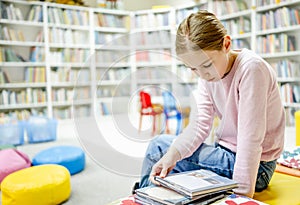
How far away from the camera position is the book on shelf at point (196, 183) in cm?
74

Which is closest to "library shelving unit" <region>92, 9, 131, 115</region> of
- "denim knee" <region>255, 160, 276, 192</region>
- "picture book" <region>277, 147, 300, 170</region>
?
"denim knee" <region>255, 160, 276, 192</region>

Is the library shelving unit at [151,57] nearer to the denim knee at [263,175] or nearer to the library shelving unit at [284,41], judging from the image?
the denim knee at [263,175]

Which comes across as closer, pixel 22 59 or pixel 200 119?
pixel 200 119

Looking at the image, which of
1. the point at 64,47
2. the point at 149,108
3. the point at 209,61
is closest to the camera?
the point at 209,61

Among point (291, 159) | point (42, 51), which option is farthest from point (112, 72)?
point (42, 51)

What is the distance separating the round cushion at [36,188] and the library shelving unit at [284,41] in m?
2.62

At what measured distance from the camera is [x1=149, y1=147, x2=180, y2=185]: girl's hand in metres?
0.91

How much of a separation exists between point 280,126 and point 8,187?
1228mm

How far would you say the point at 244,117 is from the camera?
0.80 m

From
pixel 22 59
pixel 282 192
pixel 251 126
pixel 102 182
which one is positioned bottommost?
pixel 102 182

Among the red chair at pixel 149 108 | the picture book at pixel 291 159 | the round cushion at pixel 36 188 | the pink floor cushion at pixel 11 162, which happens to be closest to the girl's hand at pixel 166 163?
the picture book at pixel 291 159

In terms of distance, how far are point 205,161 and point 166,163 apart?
137 millimetres

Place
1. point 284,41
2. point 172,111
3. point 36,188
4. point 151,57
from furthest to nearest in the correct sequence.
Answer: point 284,41 → point 172,111 → point 36,188 → point 151,57

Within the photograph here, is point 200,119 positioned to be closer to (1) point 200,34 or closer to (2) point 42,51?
(1) point 200,34
